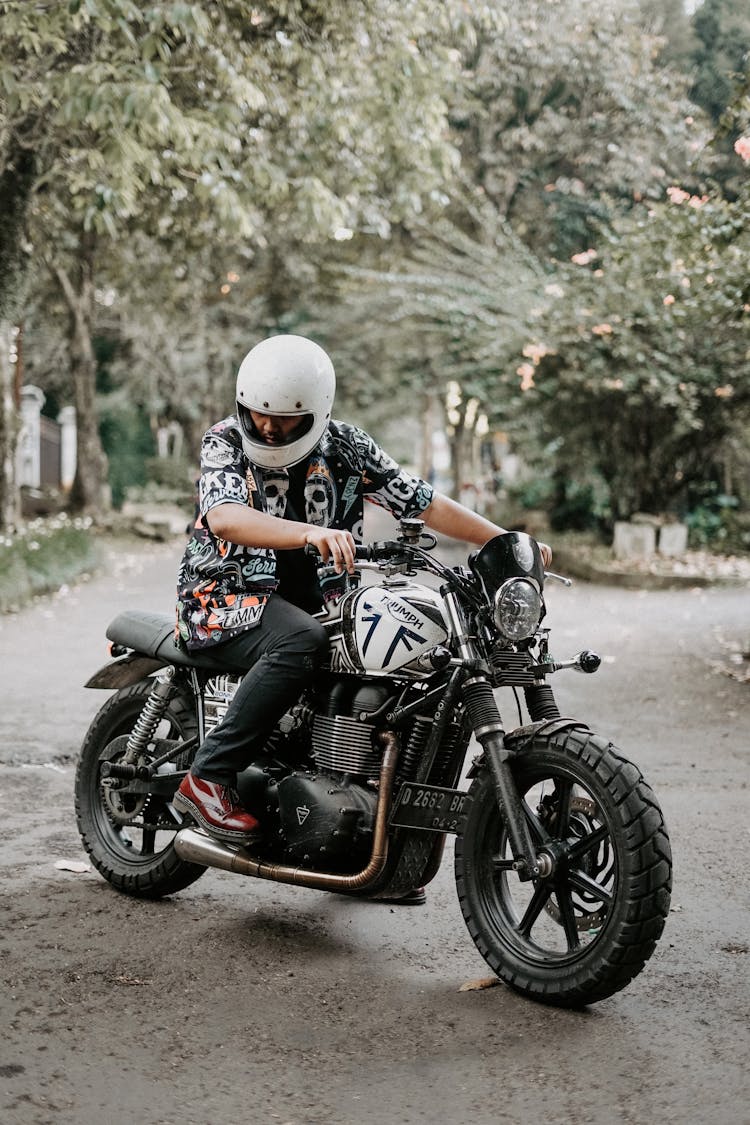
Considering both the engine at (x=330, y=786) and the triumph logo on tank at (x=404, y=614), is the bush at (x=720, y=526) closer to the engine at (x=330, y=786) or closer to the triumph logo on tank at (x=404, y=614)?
the engine at (x=330, y=786)

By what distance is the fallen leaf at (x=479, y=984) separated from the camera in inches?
164

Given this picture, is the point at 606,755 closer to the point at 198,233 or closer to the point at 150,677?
the point at 150,677

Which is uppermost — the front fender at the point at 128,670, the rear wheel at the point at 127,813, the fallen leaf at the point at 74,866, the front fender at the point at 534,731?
the front fender at the point at 534,731

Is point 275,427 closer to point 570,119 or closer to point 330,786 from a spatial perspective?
point 330,786

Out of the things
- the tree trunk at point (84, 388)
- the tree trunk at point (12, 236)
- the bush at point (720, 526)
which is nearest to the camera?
the tree trunk at point (12, 236)

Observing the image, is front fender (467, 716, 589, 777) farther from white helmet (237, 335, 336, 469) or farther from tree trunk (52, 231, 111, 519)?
tree trunk (52, 231, 111, 519)

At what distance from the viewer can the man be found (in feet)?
14.2

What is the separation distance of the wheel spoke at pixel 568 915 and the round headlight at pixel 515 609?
737mm

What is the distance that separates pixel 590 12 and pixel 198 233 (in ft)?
29.6

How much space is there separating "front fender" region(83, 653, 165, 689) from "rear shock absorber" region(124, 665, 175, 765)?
100 mm

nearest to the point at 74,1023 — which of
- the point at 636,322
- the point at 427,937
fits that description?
the point at 427,937

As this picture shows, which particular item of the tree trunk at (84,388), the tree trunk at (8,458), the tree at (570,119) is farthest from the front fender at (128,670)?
the tree trunk at (84,388)

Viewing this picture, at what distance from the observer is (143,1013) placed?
3.94 meters

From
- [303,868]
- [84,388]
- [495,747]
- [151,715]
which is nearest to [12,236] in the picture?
[84,388]
